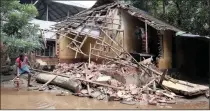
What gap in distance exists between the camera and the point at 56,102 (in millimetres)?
9797

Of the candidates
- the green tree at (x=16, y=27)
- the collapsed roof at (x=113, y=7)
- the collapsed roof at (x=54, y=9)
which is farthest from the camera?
the collapsed roof at (x=54, y=9)

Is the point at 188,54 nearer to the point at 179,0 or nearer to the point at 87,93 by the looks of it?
the point at 179,0

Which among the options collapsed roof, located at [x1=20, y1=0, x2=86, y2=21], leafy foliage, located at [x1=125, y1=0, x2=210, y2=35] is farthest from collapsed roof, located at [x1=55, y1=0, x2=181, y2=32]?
collapsed roof, located at [x1=20, y1=0, x2=86, y2=21]

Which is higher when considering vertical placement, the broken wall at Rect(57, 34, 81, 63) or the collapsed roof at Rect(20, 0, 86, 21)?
the collapsed roof at Rect(20, 0, 86, 21)

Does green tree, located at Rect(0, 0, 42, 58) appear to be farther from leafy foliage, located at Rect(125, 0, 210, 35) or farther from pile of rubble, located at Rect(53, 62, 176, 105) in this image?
leafy foliage, located at Rect(125, 0, 210, 35)

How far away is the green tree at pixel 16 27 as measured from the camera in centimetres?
1210

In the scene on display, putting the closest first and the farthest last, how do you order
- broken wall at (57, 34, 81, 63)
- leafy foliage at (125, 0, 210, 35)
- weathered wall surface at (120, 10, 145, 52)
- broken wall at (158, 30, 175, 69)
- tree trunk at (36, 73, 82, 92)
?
1. tree trunk at (36, 73, 82, 92)
2. weathered wall surface at (120, 10, 145, 52)
3. leafy foliage at (125, 0, 210, 35)
4. broken wall at (158, 30, 175, 69)
5. broken wall at (57, 34, 81, 63)

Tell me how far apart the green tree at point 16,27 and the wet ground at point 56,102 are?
6.83 feet

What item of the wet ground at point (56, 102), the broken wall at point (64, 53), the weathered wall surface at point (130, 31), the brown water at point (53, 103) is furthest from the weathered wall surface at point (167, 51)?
the brown water at point (53, 103)

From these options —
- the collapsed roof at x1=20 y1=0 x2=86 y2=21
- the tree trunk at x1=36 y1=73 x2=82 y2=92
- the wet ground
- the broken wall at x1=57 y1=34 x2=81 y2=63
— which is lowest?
the wet ground

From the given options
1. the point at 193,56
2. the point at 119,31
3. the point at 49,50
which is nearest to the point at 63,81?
the point at 119,31

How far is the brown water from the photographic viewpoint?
9063mm

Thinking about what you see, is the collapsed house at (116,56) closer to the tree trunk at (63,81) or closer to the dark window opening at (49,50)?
the tree trunk at (63,81)

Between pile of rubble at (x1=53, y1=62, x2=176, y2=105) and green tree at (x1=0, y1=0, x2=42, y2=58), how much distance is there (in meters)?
2.68
